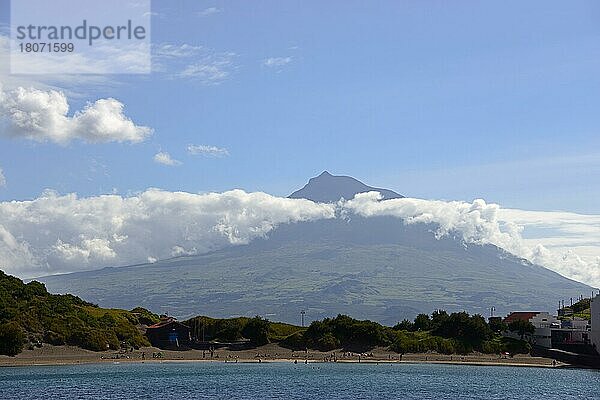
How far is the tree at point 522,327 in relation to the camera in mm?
127812

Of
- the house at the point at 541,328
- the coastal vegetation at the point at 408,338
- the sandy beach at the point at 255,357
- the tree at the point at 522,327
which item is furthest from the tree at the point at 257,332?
the tree at the point at 522,327

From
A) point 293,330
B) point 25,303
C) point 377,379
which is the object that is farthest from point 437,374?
point 25,303

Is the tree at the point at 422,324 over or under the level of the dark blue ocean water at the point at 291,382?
over

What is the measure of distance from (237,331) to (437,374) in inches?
1641

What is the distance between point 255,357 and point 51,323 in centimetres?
2942

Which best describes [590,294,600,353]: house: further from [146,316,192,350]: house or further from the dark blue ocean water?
[146,316,192,350]: house

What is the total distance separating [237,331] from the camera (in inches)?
5221

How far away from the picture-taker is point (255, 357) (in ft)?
405

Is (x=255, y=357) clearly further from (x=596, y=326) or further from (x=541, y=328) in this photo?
(x=596, y=326)

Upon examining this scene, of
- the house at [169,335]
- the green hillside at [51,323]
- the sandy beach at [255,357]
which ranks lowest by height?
the sandy beach at [255,357]

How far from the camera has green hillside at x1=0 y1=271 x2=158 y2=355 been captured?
4532 inches

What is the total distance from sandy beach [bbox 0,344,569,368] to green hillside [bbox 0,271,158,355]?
1.81 m

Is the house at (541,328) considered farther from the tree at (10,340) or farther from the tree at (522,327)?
the tree at (10,340)

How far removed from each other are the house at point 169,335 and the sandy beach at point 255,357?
4386 mm
